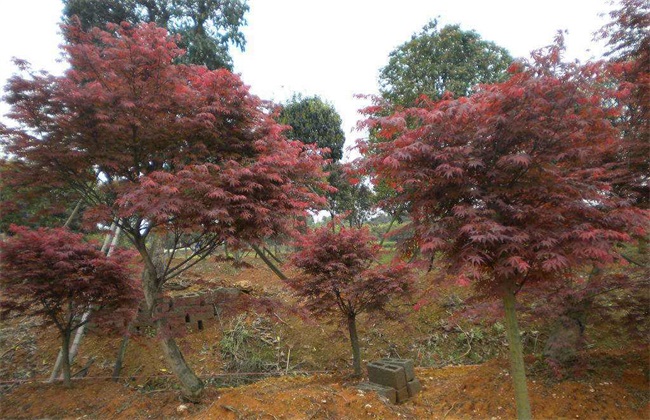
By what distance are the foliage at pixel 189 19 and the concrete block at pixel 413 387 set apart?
7.81 metres

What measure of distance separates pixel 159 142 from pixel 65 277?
217cm

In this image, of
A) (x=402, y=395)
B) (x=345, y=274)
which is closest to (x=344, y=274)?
(x=345, y=274)

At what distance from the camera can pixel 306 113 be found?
33.9 ft

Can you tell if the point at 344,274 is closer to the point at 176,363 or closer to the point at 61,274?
the point at 176,363

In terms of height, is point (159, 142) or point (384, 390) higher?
point (159, 142)

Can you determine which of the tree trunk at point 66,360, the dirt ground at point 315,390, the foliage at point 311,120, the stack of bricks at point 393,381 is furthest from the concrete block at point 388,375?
the foliage at point 311,120

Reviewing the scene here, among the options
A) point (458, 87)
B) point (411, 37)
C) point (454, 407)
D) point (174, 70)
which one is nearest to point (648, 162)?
point (454, 407)

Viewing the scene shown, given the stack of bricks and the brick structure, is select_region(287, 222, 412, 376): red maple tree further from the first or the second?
the brick structure

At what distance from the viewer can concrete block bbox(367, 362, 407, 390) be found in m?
4.15

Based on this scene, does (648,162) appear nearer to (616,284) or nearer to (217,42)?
(616,284)

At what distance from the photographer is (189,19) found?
863cm

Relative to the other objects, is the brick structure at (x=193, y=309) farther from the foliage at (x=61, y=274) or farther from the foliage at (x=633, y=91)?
the foliage at (x=633, y=91)

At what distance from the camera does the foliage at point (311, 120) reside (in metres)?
10.3

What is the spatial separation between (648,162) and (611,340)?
3458mm
